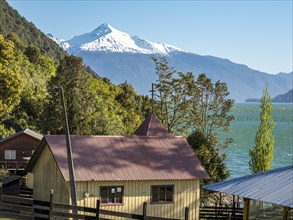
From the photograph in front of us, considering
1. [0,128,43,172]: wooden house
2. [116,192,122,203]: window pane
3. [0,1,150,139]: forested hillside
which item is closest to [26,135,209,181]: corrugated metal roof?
[116,192,122,203]: window pane

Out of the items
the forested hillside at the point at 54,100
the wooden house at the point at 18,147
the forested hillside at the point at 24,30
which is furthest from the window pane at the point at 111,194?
the forested hillside at the point at 24,30

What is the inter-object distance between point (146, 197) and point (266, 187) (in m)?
9.13

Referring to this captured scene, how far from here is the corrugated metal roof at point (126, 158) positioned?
2905cm

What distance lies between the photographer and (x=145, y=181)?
98.2ft

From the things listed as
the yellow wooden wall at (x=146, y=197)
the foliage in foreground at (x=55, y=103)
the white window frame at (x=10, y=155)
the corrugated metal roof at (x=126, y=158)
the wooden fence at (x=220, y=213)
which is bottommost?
the wooden fence at (x=220, y=213)

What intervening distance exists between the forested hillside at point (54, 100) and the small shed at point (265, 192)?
74.1 feet

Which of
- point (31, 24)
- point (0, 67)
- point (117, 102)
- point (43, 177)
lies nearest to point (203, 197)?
point (43, 177)

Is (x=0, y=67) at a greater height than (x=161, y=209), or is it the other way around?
(x=0, y=67)

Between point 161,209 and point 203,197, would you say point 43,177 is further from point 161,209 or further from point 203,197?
point 203,197

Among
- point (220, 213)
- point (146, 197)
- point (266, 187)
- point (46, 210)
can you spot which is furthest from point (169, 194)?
point (46, 210)

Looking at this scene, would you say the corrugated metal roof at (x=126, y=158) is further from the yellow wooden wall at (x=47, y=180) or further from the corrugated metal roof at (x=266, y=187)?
the corrugated metal roof at (x=266, y=187)

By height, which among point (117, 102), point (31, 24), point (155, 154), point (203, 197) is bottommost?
point (203, 197)

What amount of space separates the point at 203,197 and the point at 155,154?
1190cm

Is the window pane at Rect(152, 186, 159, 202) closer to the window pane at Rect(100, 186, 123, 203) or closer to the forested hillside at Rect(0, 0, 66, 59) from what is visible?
the window pane at Rect(100, 186, 123, 203)
